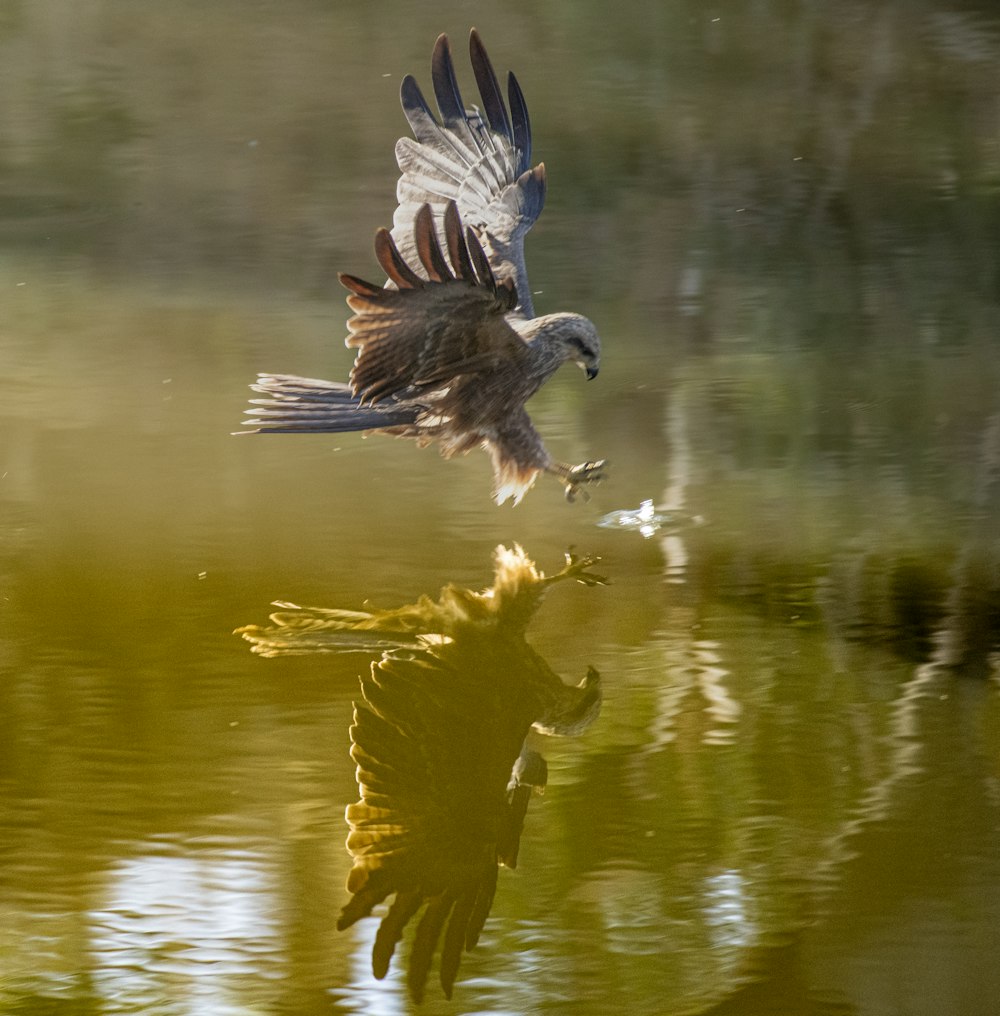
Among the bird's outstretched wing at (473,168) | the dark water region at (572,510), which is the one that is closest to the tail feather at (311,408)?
the dark water region at (572,510)

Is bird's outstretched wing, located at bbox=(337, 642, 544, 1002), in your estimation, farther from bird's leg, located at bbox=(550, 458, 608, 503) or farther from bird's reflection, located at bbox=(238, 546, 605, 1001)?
bird's leg, located at bbox=(550, 458, 608, 503)

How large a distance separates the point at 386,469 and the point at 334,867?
8.32 ft

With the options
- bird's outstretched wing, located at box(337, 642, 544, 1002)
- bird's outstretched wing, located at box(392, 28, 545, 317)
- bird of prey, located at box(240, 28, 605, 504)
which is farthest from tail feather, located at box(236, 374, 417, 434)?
bird's outstretched wing, located at box(337, 642, 544, 1002)

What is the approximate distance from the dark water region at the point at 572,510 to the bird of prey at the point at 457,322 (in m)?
0.30

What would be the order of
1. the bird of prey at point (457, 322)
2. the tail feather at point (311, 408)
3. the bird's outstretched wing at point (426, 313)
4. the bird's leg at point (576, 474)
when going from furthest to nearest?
the bird's leg at point (576, 474) → the tail feather at point (311, 408) → the bird of prey at point (457, 322) → the bird's outstretched wing at point (426, 313)

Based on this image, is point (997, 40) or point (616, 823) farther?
point (997, 40)

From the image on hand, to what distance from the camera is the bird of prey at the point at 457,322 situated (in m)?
3.80

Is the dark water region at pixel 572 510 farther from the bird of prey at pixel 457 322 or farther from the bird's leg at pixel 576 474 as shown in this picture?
the bird of prey at pixel 457 322

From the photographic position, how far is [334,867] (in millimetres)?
2826

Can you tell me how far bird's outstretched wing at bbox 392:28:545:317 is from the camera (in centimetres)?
491

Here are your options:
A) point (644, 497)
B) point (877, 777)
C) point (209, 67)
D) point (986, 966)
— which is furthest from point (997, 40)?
point (986, 966)

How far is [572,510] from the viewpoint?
191 inches

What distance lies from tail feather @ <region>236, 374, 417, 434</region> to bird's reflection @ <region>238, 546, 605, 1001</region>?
578 millimetres

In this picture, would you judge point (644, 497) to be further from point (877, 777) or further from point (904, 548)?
point (877, 777)
